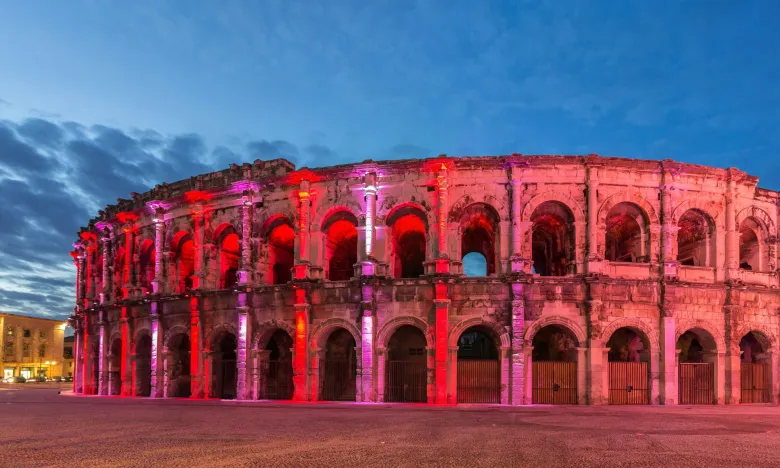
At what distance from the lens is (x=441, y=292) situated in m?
23.3

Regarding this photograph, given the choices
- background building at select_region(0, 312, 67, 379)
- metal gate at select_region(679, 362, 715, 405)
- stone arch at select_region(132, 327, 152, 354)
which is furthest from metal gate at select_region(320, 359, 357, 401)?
background building at select_region(0, 312, 67, 379)

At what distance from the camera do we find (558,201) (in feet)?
78.3

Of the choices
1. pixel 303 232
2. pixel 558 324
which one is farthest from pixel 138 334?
pixel 558 324

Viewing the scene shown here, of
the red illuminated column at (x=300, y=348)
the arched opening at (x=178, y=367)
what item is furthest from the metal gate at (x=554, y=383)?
the arched opening at (x=178, y=367)

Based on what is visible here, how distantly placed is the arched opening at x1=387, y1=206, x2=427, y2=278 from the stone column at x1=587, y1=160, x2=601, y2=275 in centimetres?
594

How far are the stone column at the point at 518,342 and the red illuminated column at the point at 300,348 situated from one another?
7.44 meters

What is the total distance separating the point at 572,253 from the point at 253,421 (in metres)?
12.9

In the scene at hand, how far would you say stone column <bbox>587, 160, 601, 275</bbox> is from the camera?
23.3m

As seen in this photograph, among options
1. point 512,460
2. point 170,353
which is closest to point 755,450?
point 512,460

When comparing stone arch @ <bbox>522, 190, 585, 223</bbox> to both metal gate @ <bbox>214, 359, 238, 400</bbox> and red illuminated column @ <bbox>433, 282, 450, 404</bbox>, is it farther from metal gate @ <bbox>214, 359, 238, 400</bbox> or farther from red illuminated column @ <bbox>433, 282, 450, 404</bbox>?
metal gate @ <bbox>214, 359, 238, 400</bbox>

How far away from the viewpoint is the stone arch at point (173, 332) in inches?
1109

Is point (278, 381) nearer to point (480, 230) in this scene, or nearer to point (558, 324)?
point (480, 230)

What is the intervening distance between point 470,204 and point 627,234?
7.21 metres

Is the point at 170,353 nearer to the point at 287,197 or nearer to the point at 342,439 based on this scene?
the point at 287,197
